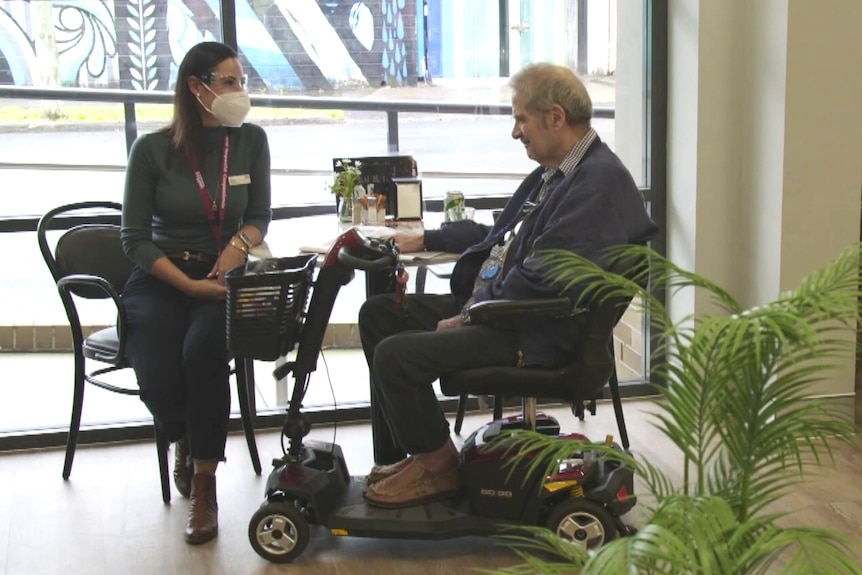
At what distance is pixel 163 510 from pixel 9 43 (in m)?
1.66

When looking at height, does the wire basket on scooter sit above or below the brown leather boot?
above

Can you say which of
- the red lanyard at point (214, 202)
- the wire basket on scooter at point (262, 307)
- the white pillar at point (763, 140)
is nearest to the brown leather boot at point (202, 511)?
the wire basket on scooter at point (262, 307)

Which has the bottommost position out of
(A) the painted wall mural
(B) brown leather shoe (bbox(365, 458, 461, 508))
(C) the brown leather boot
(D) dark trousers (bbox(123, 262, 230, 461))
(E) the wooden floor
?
(E) the wooden floor

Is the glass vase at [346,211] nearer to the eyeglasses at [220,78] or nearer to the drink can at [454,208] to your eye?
the drink can at [454,208]


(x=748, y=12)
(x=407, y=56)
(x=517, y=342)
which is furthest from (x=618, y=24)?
(x=517, y=342)

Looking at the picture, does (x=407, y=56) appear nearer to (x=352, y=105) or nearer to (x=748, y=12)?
(x=352, y=105)

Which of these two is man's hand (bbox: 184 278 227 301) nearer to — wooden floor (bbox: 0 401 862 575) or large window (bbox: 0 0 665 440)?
large window (bbox: 0 0 665 440)

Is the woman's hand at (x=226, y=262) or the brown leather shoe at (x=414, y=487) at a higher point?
the woman's hand at (x=226, y=262)

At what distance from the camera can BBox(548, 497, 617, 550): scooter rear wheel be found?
112 inches

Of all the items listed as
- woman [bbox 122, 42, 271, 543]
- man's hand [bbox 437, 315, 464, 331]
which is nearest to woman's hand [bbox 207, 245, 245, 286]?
woman [bbox 122, 42, 271, 543]

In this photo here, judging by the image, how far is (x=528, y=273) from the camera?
9.27 ft

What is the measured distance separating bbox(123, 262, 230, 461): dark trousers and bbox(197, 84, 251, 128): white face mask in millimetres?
578

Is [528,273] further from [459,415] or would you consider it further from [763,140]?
[763,140]

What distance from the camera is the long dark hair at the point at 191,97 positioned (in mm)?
3383
